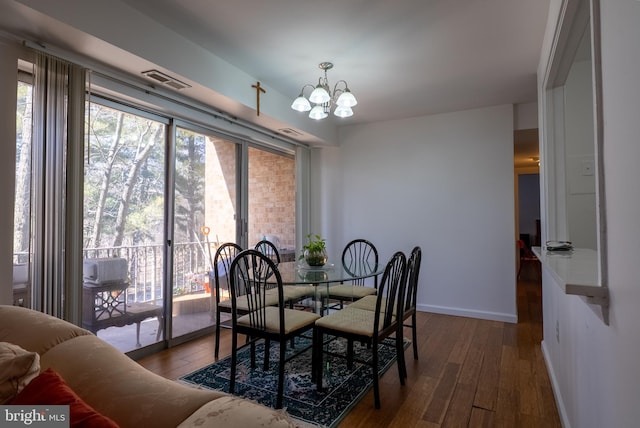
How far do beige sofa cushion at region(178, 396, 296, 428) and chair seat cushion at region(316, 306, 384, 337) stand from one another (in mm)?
1516

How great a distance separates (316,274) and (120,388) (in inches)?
74.0

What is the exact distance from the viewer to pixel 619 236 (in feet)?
3.27

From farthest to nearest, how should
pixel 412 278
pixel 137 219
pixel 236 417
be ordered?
pixel 137 219, pixel 412 278, pixel 236 417

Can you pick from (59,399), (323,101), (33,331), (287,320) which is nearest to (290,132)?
(323,101)

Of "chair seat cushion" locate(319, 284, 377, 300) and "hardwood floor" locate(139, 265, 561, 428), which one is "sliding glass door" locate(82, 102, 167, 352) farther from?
"chair seat cushion" locate(319, 284, 377, 300)

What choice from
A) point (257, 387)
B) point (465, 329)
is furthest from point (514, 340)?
point (257, 387)

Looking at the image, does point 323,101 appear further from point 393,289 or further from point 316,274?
point 393,289

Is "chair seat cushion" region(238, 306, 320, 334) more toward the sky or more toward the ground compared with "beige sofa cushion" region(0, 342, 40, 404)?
more toward the ground

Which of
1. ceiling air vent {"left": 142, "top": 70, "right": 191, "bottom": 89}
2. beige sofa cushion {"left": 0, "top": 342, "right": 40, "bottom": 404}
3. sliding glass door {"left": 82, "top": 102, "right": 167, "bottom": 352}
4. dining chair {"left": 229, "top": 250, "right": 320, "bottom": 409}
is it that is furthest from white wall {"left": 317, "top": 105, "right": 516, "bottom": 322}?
beige sofa cushion {"left": 0, "top": 342, "right": 40, "bottom": 404}

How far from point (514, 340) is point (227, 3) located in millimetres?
3685

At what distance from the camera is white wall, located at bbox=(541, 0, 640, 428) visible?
2.84ft

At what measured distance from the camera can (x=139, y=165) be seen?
294 centimetres

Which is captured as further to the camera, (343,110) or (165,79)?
(343,110)

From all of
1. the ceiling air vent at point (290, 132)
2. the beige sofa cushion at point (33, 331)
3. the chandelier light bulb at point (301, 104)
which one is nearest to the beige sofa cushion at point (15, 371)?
the beige sofa cushion at point (33, 331)
